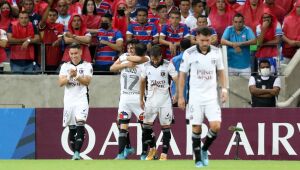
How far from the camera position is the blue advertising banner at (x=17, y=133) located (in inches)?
920

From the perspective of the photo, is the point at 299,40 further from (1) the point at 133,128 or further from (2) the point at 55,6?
(2) the point at 55,6

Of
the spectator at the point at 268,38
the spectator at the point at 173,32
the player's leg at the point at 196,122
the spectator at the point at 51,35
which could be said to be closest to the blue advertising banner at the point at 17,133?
the spectator at the point at 51,35

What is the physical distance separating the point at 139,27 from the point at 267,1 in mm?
3041

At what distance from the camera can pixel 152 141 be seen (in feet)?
69.5

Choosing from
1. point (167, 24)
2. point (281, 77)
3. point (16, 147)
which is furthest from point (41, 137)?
point (281, 77)

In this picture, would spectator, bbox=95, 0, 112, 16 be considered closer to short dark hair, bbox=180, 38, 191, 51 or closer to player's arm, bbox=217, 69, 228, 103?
short dark hair, bbox=180, 38, 191, 51

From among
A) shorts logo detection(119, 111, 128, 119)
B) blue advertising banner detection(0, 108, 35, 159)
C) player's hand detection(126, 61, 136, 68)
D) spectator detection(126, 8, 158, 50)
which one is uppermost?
spectator detection(126, 8, 158, 50)

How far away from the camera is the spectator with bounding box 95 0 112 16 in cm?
2508

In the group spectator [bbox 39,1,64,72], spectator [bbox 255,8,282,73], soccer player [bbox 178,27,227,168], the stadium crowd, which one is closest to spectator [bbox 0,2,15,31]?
the stadium crowd

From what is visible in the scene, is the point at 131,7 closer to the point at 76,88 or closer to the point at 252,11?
the point at 252,11

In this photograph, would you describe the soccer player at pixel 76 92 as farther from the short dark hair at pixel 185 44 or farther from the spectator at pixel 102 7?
the spectator at pixel 102 7

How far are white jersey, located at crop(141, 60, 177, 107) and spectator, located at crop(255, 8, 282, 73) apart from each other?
355cm

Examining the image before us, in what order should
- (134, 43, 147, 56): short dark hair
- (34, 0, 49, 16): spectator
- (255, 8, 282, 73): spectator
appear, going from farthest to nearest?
1. (34, 0, 49, 16): spectator
2. (255, 8, 282, 73): spectator
3. (134, 43, 147, 56): short dark hair

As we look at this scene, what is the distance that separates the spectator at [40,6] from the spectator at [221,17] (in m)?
3.90
